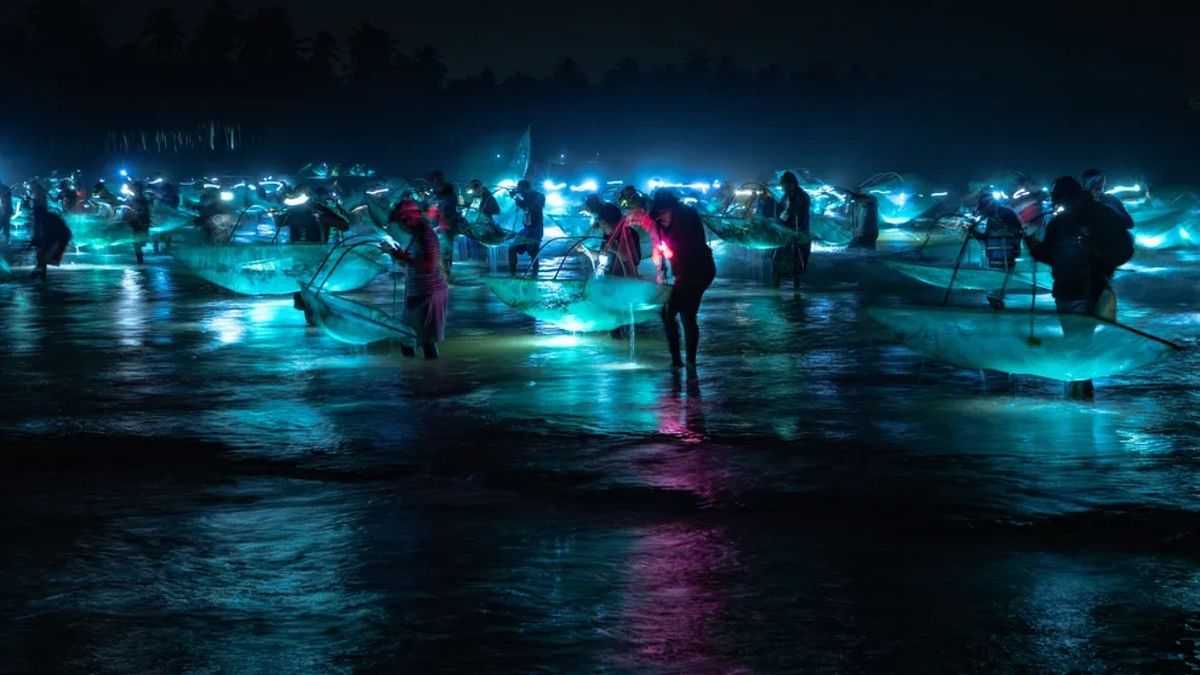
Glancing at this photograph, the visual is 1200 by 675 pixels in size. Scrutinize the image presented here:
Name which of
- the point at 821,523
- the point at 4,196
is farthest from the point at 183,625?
the point at 4,196

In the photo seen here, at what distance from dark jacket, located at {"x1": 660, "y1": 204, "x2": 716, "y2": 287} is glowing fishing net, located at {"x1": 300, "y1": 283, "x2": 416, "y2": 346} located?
283cm

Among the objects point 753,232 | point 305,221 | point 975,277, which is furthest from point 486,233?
point 975,277

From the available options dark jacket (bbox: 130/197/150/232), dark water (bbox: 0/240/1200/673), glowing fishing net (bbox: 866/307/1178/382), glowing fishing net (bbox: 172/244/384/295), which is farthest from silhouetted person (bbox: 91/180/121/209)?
glowing fishing net (bbox: 866/307/1178/382)

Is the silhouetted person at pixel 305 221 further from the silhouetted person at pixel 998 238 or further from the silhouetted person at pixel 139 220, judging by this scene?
the silhouetted person at pixel 139 220

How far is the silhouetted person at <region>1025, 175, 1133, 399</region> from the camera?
1071cm

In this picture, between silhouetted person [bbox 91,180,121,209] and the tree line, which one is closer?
silhouetted person [bbox 91,180,121,209]

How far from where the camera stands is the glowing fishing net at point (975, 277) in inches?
658

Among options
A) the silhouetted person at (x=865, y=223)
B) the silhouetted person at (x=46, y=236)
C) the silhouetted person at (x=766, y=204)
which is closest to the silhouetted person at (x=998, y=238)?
the silhouetted person at (x=766, y=204)

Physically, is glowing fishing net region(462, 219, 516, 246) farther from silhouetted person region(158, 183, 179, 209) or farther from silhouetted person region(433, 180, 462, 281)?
silhouetted person region(158, 183, 179, 209)

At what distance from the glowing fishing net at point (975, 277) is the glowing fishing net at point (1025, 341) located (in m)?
5.85

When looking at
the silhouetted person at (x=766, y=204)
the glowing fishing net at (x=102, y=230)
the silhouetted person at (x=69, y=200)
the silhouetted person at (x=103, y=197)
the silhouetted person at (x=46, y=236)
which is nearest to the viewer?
the silhouetted person at (x=766, y=204)

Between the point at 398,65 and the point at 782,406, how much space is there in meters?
103

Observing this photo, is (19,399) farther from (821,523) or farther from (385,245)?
(821,523)

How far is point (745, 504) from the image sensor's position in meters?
7.80
